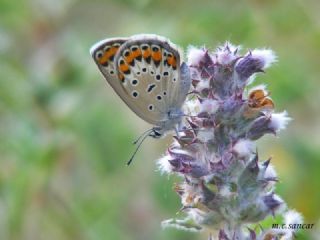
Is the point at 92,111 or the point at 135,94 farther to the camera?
the point at 92,111

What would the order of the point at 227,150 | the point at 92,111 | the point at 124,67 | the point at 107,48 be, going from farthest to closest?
the point at 92,111
the point at 124,67
the point at 107,48
the point at 227,150

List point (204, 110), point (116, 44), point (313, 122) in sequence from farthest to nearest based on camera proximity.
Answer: point (313, 122), point (116, 44), point (204, 110)

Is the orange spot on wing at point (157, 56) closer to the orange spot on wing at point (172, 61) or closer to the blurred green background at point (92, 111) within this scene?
the orange spot on wing at point (172, 61)

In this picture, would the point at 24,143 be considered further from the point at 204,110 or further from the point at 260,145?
the point at 204,110

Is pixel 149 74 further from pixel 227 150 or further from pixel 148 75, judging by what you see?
pixel 227 150

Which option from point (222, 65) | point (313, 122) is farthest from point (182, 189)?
point (313, 122)

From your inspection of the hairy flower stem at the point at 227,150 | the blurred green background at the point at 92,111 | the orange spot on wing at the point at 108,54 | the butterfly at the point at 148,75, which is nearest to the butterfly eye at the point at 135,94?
the butterfly at the point at 148,75

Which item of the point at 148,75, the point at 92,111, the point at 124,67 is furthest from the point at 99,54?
the point at 92,111

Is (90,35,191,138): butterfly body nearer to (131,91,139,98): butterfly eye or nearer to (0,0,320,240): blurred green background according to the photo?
(131,91,139,98): butterfly eye

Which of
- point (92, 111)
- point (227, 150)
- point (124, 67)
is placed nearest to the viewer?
point (227, 150)
